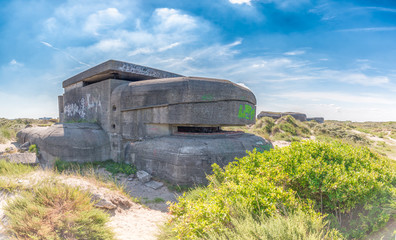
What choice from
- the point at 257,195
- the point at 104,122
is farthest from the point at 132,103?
the point at 257,195

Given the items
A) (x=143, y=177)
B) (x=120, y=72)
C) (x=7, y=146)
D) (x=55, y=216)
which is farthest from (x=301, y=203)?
(x=7, y=146)

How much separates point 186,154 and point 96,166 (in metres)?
3.77

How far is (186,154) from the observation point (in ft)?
19.4

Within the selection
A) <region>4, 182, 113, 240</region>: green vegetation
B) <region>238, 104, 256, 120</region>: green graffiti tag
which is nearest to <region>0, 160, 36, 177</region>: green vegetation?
<region>4, 182, 113, 240</region>: green vegetation

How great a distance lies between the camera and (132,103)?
749 cm

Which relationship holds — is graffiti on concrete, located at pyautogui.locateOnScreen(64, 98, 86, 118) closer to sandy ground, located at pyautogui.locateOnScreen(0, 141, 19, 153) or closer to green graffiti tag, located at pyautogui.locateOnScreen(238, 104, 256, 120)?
sandy ground, located at pyautogui.locateOnScreen(0, 141, 19, 153)

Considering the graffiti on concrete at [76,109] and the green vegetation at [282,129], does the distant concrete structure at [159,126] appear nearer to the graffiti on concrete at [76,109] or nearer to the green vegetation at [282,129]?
the graffiti on concrete at [76,109]

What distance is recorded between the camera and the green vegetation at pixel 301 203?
2.53 m

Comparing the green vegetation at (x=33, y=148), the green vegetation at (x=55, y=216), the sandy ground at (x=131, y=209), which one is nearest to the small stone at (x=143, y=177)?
the sandy ground at (x=131, y=209)

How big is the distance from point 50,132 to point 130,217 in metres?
5.52

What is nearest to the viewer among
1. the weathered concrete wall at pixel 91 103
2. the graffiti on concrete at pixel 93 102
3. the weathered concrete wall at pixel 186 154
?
the weathered concrete wall at pixel 186 154

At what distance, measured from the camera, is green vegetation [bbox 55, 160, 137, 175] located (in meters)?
6.78

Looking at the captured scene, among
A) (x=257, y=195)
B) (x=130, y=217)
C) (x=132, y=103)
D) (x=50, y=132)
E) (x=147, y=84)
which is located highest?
(x=147, y=84)

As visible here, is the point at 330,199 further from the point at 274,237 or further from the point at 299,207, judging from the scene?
the point at 274,237
